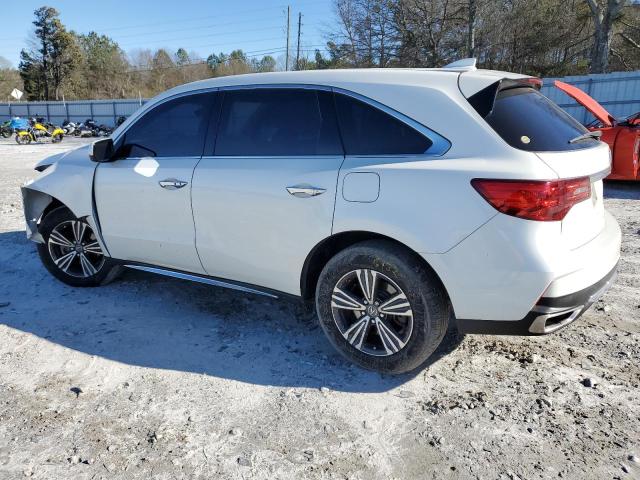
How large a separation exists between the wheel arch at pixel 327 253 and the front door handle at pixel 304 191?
274mm

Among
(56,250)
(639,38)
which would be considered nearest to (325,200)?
(56,250)

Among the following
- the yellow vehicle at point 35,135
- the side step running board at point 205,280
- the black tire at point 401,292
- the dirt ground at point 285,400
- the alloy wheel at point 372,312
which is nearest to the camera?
the dirt ground at point 285,400

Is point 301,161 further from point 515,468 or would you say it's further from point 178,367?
point 515,468

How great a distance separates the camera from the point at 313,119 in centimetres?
324

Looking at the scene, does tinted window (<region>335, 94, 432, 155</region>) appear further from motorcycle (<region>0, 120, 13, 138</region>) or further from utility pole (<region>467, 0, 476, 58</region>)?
motorcycle (<region>0, 120, 13, 138</region>)

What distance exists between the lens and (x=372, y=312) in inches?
120

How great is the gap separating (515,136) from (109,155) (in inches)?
120

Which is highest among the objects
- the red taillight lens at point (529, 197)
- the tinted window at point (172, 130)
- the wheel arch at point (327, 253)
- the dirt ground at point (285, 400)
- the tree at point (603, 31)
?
the tree at point (603, 31)

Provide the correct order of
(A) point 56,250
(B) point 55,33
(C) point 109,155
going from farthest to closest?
1. (B) point 55,33
2. (A) point 56,250
3. (C) point 109,155

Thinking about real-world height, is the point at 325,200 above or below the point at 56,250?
above

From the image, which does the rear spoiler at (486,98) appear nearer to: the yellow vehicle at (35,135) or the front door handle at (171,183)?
the front door handle at (171,183)

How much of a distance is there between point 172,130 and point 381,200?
74.6 inches

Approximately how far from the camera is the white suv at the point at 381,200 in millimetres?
2592

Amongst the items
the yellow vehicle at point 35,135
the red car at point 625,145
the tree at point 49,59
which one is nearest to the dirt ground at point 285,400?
the red car at point 625,145
